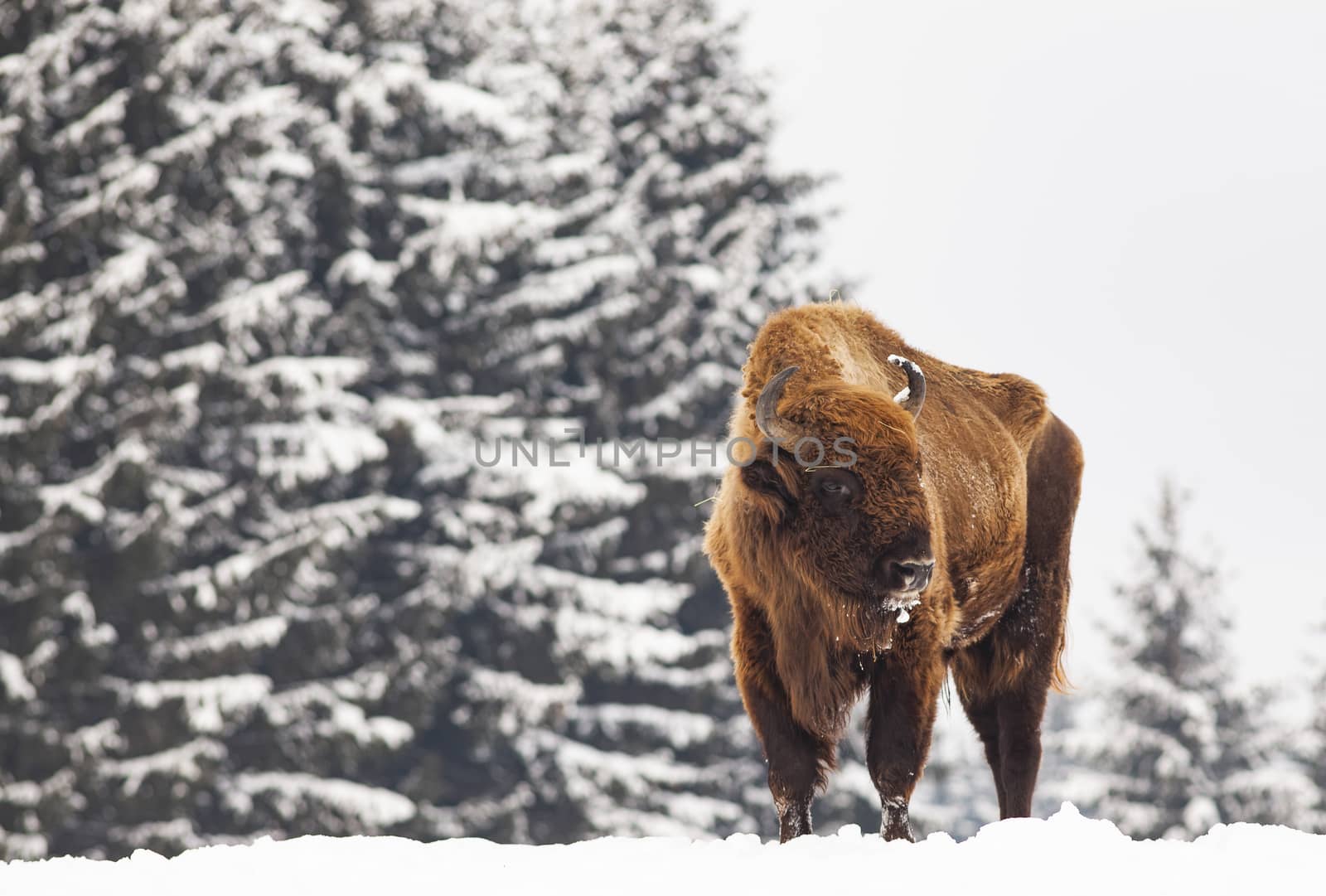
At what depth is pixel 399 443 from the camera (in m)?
22.9

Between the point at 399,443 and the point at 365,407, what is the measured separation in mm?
998

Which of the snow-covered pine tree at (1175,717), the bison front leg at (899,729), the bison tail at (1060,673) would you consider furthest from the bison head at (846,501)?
the snow-covered pine tree at (1175,717)

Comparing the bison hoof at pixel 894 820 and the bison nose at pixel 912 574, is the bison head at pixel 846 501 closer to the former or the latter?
the bison nose at pixel 912 574

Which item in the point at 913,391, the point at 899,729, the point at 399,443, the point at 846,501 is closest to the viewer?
the point at 846,501

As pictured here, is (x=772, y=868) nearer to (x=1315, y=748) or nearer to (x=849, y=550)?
(x=849, y=550)

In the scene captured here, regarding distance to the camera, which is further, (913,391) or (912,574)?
(913,391)

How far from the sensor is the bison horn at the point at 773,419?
256 inches

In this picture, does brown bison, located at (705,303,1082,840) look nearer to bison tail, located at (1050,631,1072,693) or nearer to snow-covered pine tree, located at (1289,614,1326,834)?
bison tail, located at (1050,631,1072,693)

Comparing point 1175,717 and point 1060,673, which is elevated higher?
point 1175,717

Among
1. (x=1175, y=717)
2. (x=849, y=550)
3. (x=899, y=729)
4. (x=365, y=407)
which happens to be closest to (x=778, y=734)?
(x=899, y=729)

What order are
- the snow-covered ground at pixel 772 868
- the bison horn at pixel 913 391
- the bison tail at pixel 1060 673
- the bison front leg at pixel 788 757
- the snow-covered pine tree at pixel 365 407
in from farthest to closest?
1. the snow-covered pine tree at pixel 365 407
2. the bison tail at pixel 1060 673
3. the bison horn at pixel 913 391
4. the bison front leg at pixel 788 757
5. the snow-covered ground at pixel 772 868

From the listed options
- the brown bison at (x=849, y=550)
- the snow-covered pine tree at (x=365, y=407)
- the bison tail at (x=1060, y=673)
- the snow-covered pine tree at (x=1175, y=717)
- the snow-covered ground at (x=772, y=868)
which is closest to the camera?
the snow-covered ground at (x=772, y=868)

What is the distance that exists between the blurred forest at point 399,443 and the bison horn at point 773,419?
14203mm

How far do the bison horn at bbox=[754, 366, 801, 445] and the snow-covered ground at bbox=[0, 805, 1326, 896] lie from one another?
1.71 metres
